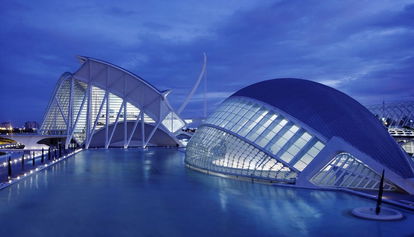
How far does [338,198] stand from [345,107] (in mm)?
7536

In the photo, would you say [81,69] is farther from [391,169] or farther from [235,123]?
[391,169]

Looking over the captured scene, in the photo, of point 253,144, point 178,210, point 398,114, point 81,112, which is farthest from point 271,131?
point 398,114

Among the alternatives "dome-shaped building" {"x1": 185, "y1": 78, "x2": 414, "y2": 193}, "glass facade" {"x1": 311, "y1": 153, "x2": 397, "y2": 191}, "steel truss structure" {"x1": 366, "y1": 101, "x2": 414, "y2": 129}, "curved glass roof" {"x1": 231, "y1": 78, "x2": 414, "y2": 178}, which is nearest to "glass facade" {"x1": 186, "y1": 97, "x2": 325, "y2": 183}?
"dome-shaped building" {"x1": 185, "y1": 78, "x2": 414, "y2": 193}

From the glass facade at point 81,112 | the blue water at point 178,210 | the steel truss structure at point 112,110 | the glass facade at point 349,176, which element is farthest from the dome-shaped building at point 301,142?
the glass facade at point 81,112

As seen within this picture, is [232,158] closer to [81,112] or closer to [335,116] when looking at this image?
[335,116]

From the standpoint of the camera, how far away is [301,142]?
20.7 meters

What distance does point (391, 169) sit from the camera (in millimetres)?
18562

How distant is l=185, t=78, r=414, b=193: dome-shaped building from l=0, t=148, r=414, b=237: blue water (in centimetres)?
156

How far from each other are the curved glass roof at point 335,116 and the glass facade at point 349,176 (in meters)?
0.74

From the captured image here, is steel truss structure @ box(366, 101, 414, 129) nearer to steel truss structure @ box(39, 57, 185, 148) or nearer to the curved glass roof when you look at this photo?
steel truss structure @ box(39, 57, 185, 148)

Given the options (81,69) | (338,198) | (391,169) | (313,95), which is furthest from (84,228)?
(81,69)

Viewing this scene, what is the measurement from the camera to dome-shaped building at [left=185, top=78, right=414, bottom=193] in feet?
62.4

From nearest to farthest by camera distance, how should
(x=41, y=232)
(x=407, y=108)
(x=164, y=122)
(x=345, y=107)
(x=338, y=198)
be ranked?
1. (x=41, y=232)
2. (x=338, y=198)
3. (x=345, y=107)
4. (x=164, y=122)
5. (x=407, y=108)

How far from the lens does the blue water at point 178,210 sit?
11609 mm
